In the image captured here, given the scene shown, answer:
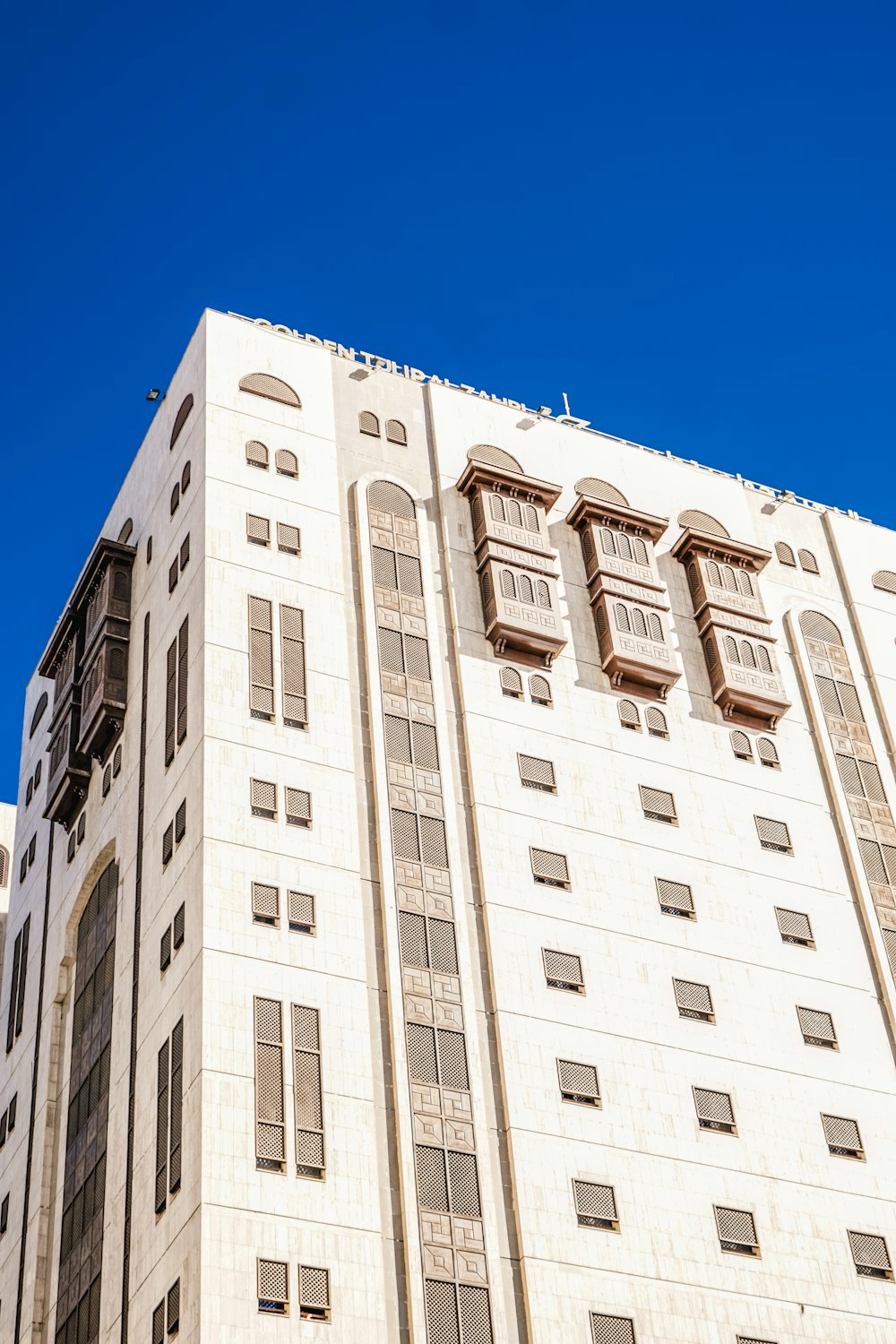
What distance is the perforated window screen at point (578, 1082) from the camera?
4834cm

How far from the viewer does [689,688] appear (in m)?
59.8

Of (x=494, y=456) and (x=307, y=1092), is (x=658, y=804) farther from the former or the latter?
(x=307, y=1092)

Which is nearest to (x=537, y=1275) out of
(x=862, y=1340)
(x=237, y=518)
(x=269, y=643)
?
(x=862, y=1340)

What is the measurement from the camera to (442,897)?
165ft

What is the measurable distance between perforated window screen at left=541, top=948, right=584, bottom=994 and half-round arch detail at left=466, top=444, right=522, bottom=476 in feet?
58.6

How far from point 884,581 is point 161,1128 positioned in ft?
115

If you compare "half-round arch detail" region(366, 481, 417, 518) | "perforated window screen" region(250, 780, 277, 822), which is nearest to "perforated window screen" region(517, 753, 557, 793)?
"perforated window screen" region(250, 780, 277, 822)

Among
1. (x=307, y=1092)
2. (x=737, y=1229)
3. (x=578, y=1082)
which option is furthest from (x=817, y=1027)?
(x=307, y=1092)

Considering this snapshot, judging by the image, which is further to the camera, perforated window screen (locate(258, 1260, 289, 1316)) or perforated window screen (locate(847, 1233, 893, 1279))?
perforated window screen (locate(847, 1233, 893, 1279))

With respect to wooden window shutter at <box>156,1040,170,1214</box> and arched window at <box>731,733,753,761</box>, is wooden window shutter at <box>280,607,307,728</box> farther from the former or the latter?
arched window at <box>731,733,753,761</box>

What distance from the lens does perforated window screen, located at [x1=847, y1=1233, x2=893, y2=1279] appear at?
161 ft

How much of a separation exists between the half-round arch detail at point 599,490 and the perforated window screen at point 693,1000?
17.9 m

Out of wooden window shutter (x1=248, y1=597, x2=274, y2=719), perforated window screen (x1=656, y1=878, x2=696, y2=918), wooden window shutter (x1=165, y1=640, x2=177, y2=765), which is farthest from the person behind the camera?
perforated window screen (x1=656, y1=878, x2=696, y2=918)

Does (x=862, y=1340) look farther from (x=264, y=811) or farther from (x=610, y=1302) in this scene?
(x=264, y=811)
